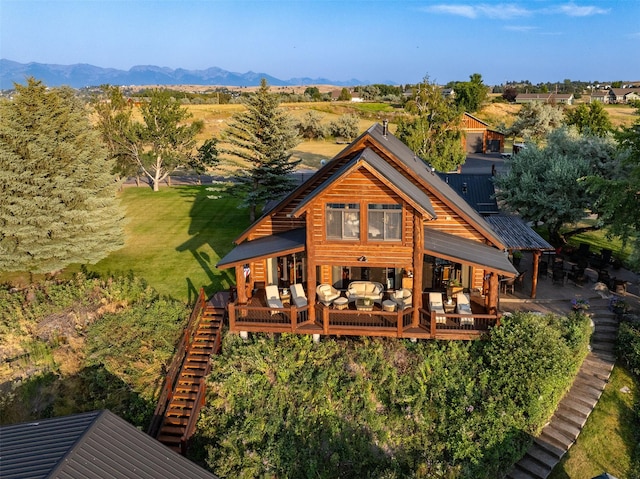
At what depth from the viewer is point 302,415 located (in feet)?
51.8

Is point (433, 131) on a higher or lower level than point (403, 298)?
higher

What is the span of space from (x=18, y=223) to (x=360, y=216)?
579 inches

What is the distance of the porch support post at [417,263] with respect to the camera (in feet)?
52.8

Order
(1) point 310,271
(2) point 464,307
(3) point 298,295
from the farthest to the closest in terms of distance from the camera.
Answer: (3) point 298,295, (2) point 464,307, (1) point 310,271

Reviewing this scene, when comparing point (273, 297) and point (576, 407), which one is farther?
point (273, 297)

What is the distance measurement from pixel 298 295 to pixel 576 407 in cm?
1040

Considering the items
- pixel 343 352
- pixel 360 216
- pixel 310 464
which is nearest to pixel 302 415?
pixel 310 464

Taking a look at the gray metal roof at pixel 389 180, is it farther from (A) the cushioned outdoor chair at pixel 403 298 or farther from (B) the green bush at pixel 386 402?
(B) the green bush at pixel 386 402

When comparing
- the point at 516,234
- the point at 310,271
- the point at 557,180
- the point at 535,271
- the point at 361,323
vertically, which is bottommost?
the point at 361,323

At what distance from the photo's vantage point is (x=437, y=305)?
58.0 ft

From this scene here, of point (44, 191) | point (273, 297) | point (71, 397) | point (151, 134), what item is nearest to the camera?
point (71, 397)

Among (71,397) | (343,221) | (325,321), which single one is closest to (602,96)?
(343,221)

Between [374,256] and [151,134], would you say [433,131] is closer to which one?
[151,134]

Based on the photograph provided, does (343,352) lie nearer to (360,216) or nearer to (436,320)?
(436,320)
